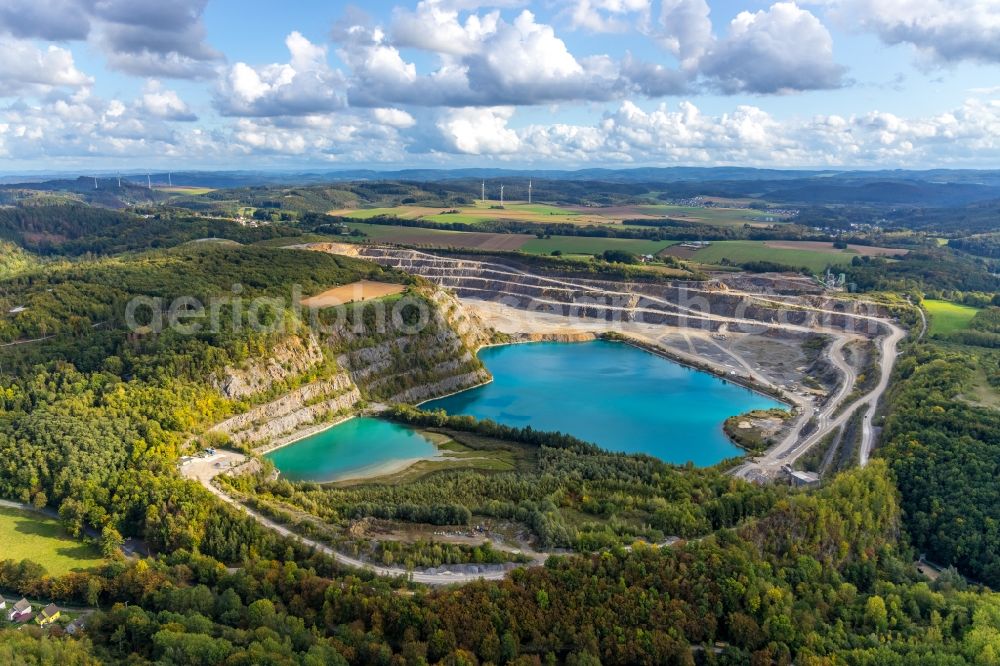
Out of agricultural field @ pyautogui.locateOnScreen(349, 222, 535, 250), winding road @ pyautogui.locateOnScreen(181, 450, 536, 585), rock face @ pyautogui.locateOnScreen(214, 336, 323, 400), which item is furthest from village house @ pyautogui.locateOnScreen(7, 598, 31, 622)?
agricultural field @ pyautogui.locateOnScreen(349, 222, 535, 250)

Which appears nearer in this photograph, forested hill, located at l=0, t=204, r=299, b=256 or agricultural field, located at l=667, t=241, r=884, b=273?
agricultural field, located at l=667, t=241, r=884, b=273

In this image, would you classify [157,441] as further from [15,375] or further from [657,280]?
[657,280]

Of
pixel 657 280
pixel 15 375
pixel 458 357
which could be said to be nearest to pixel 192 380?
pixel 15 375

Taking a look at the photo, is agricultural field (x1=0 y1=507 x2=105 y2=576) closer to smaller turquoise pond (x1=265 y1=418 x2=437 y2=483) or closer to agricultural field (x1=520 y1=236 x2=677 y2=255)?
smaller turquoise pond (x1=265 y1=418 x2=437 y2=483)

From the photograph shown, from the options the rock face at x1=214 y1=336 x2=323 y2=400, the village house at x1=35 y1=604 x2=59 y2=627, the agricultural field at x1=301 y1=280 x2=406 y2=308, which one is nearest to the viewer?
the village house at x1=35 y1=604 x2=59 y2=627

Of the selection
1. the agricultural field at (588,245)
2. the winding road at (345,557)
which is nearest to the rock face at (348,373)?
the winding road at (345,557)
